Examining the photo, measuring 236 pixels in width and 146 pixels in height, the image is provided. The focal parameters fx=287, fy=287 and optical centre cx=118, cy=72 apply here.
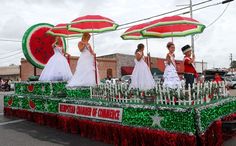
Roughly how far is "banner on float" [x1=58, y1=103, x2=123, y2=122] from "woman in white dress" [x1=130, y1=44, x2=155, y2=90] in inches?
42.3

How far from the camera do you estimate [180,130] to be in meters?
4.95

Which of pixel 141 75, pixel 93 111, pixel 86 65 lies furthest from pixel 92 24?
pixel 93 111

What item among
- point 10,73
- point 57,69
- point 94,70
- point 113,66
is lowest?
point 94,70

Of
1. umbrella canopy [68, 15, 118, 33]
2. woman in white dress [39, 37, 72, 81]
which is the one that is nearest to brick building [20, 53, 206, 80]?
woman in white dress [39, 37, 72, 81]

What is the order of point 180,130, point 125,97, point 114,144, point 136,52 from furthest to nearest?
point 136,52 → point 125,97 → point 114,144 → point 180,130

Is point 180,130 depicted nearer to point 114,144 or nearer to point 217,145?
point 217,145

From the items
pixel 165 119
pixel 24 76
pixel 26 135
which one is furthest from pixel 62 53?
pixel 24 76

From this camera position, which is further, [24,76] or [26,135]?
[24,76]

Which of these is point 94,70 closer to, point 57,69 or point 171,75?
point 57,69

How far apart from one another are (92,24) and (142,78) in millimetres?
2106

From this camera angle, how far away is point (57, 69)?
9508 millimetres

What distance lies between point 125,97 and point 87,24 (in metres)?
2.56

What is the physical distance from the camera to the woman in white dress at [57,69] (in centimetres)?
942

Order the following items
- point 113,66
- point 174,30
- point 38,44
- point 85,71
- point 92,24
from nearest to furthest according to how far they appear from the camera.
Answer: point 174,30, point 92,24, point 85,71, point 38,44, point 113,66
